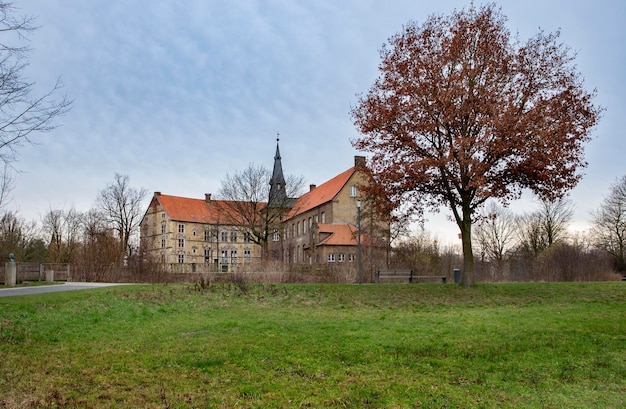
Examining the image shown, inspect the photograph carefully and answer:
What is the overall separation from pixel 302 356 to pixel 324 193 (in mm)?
58732

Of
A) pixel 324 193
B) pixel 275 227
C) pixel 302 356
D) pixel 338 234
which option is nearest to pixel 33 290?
pixel 302 356

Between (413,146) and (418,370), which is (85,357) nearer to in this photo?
(418,370)

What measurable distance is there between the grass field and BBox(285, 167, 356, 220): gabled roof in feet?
154

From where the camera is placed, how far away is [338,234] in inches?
2234

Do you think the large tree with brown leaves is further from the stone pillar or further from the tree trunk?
the stone pillar

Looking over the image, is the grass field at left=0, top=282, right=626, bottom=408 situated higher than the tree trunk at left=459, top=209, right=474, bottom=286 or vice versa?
the tree trunk at left=459, top=209, right=474, bottom=286

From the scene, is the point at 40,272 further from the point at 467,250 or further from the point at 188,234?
the point at 188,234

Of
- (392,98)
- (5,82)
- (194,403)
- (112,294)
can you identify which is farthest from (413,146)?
(194,403)

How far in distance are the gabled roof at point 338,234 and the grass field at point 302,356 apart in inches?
1570

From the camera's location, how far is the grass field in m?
5.98

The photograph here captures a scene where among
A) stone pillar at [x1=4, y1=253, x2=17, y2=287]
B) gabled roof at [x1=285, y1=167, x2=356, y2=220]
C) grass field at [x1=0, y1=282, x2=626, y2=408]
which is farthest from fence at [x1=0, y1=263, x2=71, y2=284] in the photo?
gabled roof at [x1=285, y1=167, x2=356, y2=220]

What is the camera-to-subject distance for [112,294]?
17266 millimetres

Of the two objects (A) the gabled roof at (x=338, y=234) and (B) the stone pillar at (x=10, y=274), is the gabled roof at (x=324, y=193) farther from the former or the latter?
(B) the stone pillar at (x=10, y=274)

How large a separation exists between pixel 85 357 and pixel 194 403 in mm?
3329
